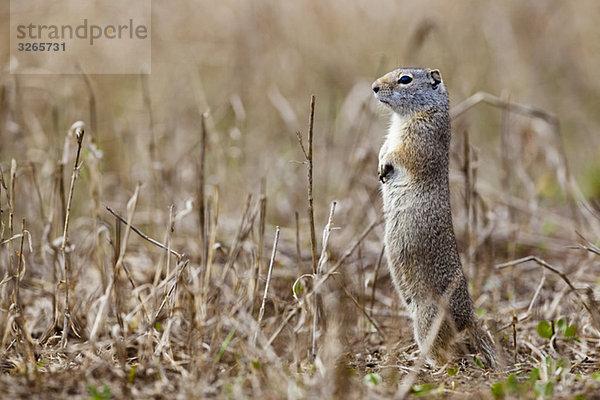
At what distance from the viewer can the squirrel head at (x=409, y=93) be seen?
4.05 m

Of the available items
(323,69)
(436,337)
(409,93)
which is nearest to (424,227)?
(436,337)

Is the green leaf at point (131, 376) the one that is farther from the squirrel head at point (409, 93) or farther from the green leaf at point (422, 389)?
the squirrel head at point (409, 93)

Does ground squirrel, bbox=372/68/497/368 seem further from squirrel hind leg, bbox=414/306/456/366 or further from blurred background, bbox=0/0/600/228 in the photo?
blurred background, bbox=0/0/600/228

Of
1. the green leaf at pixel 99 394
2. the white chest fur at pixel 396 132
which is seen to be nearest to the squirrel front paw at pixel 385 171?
the white chest fur at pixel 396 132

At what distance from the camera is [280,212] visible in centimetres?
630

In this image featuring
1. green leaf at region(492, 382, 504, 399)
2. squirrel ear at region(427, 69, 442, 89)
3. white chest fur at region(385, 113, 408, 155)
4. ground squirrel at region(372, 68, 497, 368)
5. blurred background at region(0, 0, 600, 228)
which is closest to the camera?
green leaf at region(492, 382, 504, 399)

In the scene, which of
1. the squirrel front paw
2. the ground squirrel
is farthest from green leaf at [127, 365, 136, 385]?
the squirrel front paw

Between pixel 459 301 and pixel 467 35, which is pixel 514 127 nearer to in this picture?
pixel 467 35

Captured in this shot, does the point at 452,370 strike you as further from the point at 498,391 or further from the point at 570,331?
the point at 570,331

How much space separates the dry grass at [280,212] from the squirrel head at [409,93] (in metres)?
0.40

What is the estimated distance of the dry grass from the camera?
3.19 meters

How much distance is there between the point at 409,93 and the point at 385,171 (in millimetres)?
480

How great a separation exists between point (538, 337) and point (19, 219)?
3.30 m

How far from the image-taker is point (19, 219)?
4.91 metres
